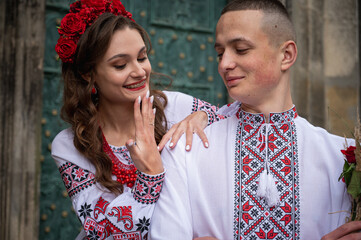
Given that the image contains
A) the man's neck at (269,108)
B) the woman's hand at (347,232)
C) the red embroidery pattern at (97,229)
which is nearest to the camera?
the woman's hand at (347,232)

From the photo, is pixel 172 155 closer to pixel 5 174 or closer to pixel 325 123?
pixel 5 174

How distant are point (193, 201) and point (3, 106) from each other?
2.06m

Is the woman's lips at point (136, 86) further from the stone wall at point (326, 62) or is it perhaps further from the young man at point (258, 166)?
the stone wall at point (326, 62)

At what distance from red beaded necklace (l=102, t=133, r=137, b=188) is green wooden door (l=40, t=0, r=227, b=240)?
131 cm

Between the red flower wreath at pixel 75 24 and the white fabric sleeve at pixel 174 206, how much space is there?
3.24ft

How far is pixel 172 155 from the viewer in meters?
2.07

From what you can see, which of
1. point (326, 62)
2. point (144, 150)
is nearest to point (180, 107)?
point (144, 150)

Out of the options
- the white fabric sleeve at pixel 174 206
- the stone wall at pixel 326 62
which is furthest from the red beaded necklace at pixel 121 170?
the stone wall at pixel 326 62

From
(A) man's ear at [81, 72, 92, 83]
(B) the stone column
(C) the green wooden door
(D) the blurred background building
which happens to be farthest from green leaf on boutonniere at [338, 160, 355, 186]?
(B) the stone column

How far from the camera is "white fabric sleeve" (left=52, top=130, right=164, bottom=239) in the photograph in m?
2.15

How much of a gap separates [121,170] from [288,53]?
115 centimetres

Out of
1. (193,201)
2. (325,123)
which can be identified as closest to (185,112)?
(193,201)

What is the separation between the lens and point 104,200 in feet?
8.24

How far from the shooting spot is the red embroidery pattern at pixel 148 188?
6.84 ft
